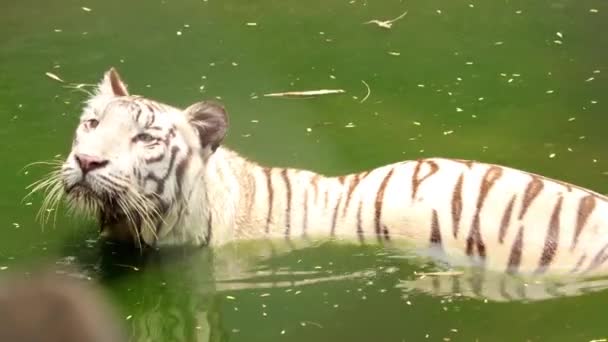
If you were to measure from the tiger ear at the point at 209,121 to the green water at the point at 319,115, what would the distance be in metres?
0.39

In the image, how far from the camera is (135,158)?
10.4 feet

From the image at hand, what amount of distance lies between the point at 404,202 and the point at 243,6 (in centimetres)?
299

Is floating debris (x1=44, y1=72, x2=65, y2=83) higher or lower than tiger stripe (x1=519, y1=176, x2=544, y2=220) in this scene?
higher

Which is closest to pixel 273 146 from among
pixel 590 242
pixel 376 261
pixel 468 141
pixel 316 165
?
pixel 316 165

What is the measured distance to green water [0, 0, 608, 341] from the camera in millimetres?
3008

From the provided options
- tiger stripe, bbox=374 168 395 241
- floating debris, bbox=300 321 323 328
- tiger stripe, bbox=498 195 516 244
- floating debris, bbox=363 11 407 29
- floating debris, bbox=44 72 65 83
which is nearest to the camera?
floating debris, bbox=300 321 323 328

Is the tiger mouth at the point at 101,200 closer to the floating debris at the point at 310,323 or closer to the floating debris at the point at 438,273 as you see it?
the floating debris at the point at 310,323

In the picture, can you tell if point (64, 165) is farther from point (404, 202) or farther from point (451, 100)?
point (451, 100)

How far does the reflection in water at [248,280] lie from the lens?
305cm

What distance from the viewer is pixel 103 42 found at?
17.6 feet

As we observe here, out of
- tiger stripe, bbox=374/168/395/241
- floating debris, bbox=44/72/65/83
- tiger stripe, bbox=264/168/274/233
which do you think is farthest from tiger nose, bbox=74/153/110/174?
floating debris, bbox=44/72/65/83

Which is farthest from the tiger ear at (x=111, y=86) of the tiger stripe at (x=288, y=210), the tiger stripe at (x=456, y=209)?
the tiger stripe at (x=456, y=209)

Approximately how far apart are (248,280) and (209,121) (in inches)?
21.9

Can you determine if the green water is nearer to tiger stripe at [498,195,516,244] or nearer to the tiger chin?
the tiger chin
